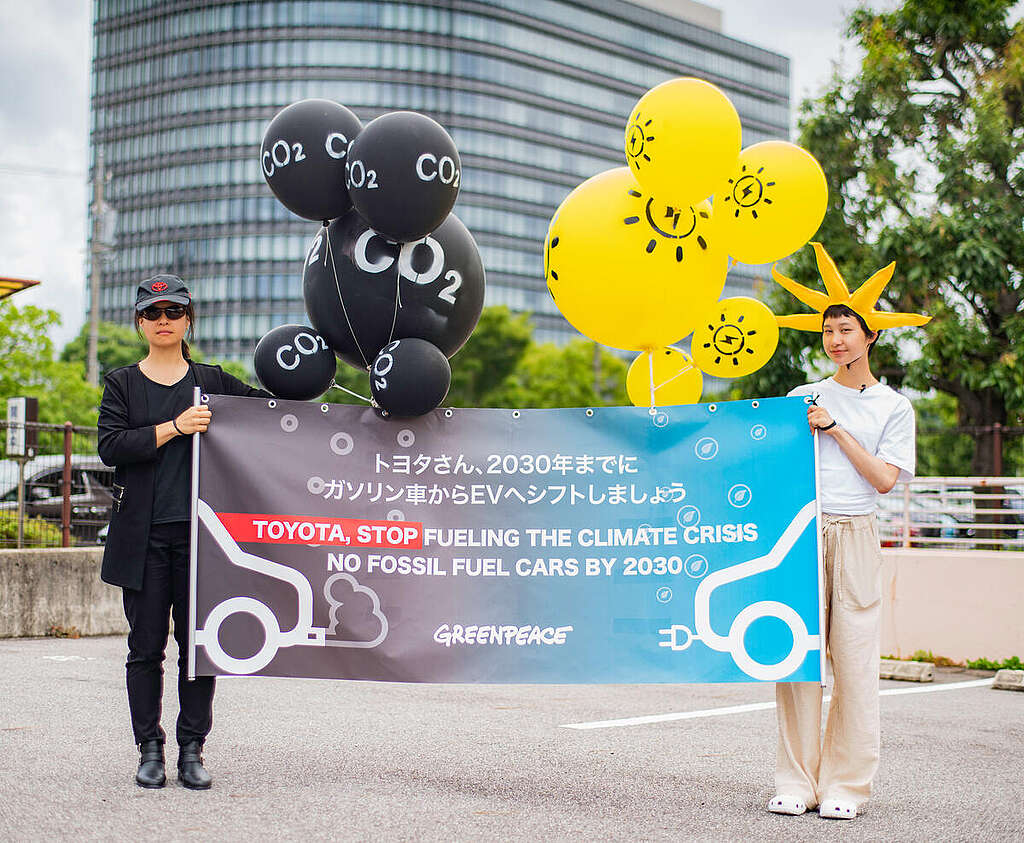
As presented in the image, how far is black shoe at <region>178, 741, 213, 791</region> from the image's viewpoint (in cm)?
482

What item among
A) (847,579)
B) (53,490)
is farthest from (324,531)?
(53,490)

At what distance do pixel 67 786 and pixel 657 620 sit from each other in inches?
102

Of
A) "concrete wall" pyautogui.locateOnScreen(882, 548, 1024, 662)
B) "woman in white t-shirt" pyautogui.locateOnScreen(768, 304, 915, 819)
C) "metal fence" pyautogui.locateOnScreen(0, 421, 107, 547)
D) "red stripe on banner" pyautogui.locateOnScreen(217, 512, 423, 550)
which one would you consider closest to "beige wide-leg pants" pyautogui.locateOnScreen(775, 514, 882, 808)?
"woman in white t-shirt" pyautogui.locateOnScreen(768, 304, 915, 819)

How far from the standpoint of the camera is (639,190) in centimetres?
588

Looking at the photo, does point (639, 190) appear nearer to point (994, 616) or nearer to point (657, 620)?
point (657, 620)

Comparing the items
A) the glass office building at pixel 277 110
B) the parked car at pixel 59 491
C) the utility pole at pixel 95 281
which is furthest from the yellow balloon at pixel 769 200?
the glass office building at pixel 277 110

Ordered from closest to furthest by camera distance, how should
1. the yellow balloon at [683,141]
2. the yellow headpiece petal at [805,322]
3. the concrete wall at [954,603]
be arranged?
the yellow headpiece petal at [805,322]
the yellow balloon at [683,141]
the concrete wall at [954,603]

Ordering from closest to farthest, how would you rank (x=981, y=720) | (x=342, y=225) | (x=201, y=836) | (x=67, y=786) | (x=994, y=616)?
(x=201, y=836)
(x=67, y=786)
(x=342, y=225)
(x=981, y=720)
(x=994, y=616)

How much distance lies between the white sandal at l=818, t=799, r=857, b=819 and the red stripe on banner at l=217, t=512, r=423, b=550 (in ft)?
6.68

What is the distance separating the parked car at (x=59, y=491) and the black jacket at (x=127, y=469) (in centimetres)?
679

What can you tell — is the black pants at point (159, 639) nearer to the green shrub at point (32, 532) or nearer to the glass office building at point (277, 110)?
the green shrub at point (32, 532)

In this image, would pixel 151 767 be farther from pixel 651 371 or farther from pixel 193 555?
pixel 651 371

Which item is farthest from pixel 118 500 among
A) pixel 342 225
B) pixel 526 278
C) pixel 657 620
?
pixel 526 278

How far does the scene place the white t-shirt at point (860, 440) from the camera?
15.9 ft
